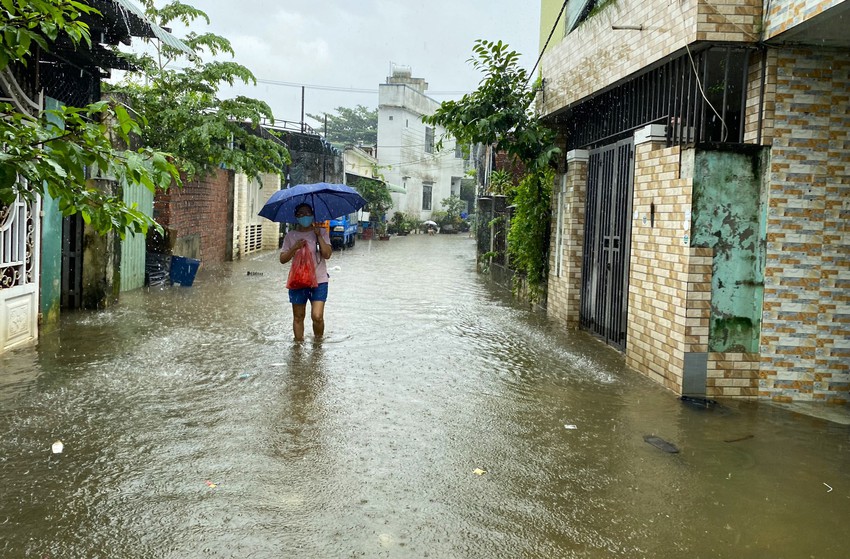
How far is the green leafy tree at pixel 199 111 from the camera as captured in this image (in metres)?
12.6

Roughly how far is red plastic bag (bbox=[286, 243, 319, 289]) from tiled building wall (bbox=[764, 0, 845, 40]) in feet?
16.6

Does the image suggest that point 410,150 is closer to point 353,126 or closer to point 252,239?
point 353,126

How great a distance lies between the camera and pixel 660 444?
5.31 meters

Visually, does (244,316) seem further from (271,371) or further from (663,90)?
(663,90)

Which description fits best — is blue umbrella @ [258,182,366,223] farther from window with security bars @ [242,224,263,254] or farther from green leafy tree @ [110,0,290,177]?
window with security bars @ [242,224,263,254]

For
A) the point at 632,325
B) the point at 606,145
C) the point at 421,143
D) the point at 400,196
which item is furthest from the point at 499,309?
the point at 421,143

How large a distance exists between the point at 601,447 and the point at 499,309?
7242 millimetres

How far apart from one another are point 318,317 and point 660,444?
15.3ft

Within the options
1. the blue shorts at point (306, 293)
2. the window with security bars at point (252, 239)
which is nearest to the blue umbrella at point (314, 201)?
the blue shorts at point (306, 293)

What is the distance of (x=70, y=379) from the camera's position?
6734 millimetres

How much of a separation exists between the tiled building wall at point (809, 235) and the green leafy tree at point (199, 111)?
8675 millimetres

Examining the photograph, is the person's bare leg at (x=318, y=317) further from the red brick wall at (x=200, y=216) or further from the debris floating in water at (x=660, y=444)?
the red brick wall at (x=200, y=216)

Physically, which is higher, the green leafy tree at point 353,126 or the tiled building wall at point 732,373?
the green leafy tree at point 353,126

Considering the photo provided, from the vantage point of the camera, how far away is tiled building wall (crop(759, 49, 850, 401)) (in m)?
6.30
